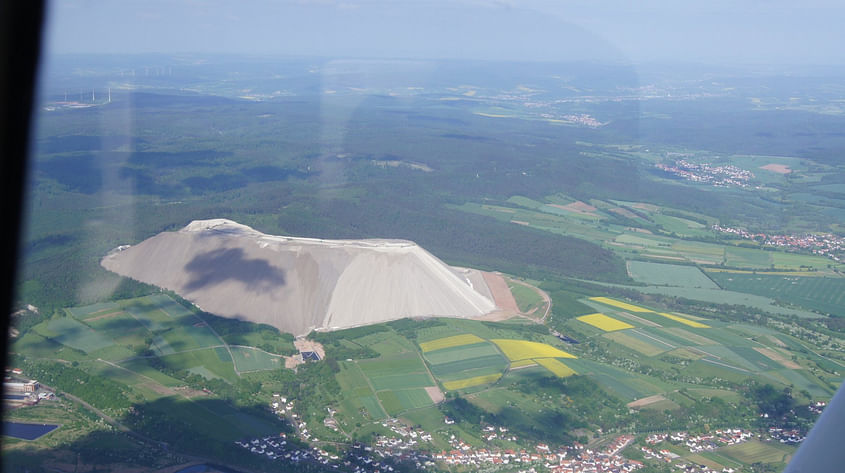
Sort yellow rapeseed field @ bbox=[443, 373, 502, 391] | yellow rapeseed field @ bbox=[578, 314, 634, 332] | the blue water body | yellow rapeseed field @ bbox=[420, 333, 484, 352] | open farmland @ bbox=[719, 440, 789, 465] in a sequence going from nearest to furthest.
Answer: the blue water body
open farmland @ bbox=[719, 440, 789, 465]
yellow rapeseed field @ bbox=[443, 373, 502, 391]
yellow rapeseed field @ bbox=[420, 333, 484, 352]
yellow rapeseed field @ bbox=[578, 314, 634, 332]

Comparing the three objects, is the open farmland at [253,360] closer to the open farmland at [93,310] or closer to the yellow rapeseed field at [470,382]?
the yellow rapeseed field at [470,382]

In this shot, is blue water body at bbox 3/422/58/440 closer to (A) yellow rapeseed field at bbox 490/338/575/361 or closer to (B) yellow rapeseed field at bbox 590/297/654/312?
(A) yellow rapeseed field at bbox 490/338/575/361

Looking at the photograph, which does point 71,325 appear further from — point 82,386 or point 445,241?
point 445,241

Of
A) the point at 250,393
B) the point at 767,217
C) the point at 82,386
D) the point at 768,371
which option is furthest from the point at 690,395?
the point at 767,217

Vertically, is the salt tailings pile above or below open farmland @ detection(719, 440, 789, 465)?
above

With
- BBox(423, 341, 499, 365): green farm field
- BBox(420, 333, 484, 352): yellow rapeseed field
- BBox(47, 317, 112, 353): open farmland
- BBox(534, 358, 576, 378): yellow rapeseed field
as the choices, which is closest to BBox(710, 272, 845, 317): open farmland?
BBox(534, 358, 576, 378): yellow rapeseed field
